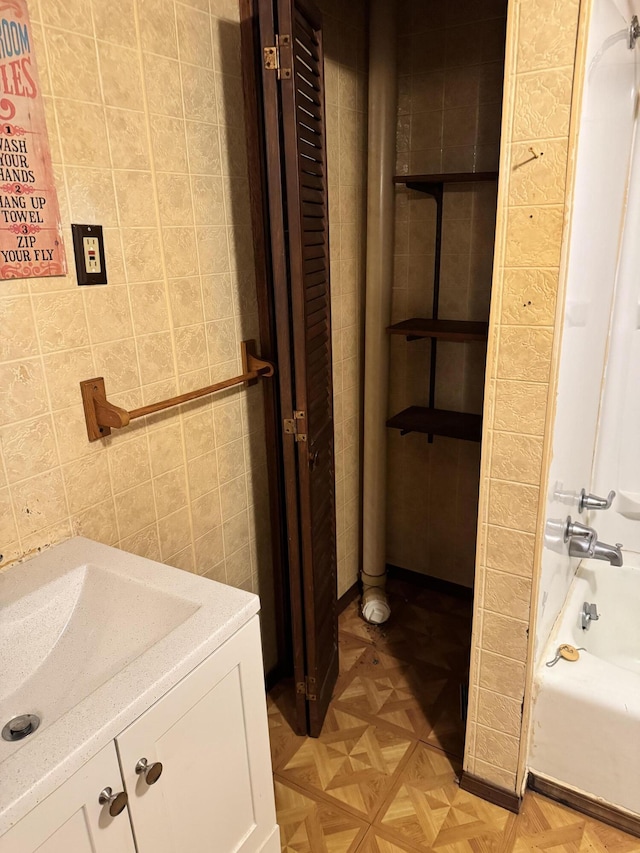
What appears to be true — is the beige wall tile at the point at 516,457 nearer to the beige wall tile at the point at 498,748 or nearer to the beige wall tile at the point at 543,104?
the beige wall tile at the point at 543,104

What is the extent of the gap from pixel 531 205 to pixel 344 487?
1358mm

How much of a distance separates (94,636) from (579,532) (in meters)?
1.22

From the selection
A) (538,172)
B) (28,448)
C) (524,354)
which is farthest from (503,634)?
(28,448)

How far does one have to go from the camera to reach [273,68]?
134cm

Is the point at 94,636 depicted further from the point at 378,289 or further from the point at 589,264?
the point at 378,289

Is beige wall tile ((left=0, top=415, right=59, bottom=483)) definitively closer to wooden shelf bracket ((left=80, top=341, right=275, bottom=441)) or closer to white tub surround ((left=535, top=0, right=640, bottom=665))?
wooden shelf bracket ((left=80, top=341, right=275, bottom=441))

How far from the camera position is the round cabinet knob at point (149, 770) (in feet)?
2.86

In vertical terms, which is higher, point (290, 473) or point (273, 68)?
point (273, 68)

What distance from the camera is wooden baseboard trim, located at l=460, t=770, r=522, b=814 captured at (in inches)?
61.2

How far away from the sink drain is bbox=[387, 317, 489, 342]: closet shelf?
4.88 ft

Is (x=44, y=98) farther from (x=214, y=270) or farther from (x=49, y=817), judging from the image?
(x=49, y=817)

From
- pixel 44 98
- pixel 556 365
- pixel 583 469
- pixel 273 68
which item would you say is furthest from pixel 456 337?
pixel 44 98

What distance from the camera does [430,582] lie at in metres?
2.51

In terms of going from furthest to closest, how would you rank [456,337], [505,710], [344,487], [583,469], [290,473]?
[344,487] → [456,337] → [583,469] → [290,473] → [505,710]
